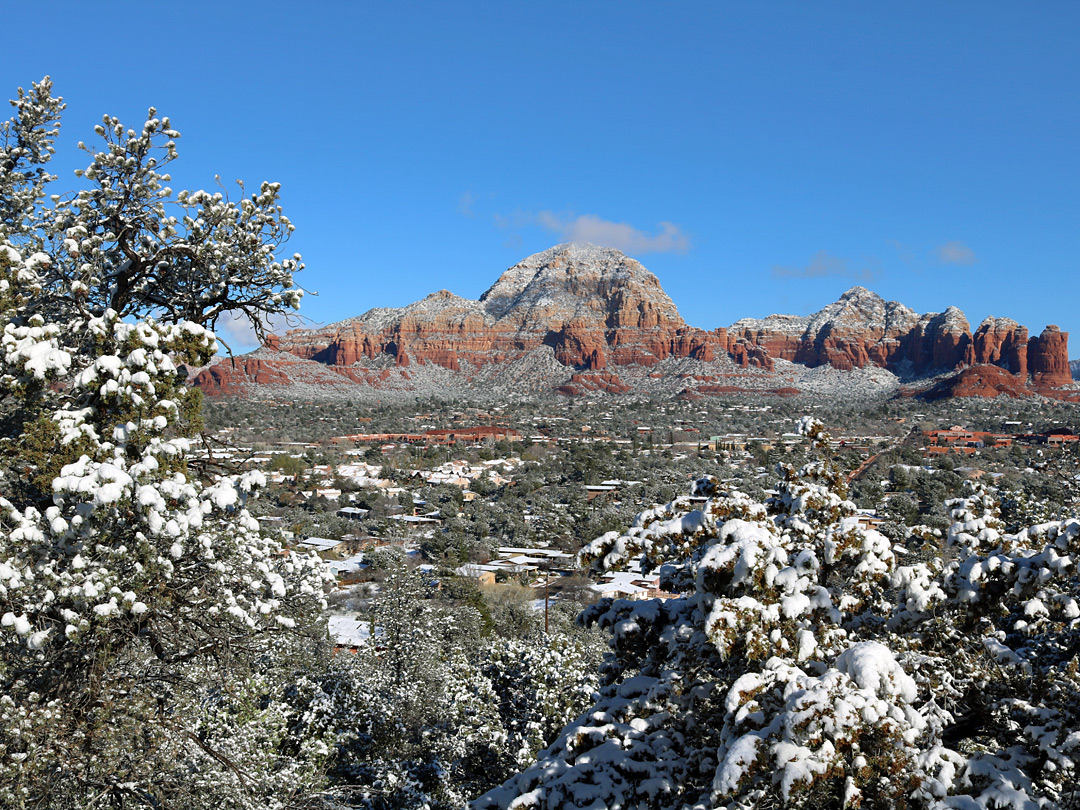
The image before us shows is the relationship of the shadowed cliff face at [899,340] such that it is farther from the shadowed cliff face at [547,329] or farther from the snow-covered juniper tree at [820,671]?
the snow-covered juniper tree at [820,671]

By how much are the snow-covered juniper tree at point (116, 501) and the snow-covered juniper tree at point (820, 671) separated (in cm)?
249

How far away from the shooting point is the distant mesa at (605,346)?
128 m

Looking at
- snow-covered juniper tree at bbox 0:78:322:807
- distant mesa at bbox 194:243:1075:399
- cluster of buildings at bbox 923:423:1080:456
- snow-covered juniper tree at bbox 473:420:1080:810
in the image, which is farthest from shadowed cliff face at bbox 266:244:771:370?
snow-covered juniper tree at bbox 473:420:1080:810

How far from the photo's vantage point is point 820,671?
3.66 metres

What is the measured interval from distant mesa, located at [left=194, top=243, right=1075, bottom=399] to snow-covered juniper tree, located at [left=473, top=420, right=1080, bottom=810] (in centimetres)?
11508

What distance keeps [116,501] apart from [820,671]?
403cm

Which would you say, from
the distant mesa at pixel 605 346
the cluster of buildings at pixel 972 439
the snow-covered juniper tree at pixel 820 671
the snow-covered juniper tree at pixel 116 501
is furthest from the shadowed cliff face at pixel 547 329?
the snow-covered juniper tree at pixel 820 671

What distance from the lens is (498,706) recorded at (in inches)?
510

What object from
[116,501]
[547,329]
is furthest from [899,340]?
[116,501]

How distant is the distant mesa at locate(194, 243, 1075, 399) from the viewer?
420 ft

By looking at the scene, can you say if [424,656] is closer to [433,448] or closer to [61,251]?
[61,251]

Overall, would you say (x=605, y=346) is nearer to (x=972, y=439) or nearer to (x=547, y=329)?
(x=547, y=329)

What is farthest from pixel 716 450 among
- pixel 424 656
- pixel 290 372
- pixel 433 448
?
pixel 290 372

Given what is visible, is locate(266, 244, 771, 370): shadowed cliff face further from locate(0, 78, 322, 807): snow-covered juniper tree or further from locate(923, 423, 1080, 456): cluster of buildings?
locate(0, 78, 322, 807): snow-covered juniper tree
